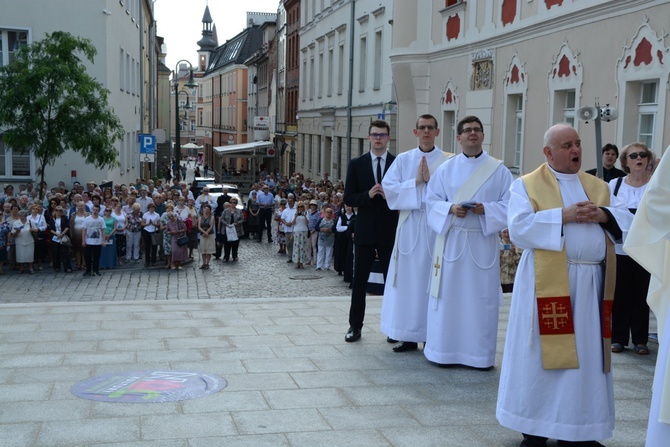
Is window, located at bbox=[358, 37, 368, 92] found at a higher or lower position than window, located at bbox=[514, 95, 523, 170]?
higher

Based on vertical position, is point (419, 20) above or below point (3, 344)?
above

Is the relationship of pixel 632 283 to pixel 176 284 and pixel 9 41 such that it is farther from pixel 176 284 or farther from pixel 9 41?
pixel 9 41

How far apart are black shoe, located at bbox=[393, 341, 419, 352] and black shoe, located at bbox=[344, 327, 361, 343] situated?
1.60 feet

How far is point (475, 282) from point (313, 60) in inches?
1625

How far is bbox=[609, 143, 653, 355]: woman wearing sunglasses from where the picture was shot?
8211 mm

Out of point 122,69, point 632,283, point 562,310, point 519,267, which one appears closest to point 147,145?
point 122,69

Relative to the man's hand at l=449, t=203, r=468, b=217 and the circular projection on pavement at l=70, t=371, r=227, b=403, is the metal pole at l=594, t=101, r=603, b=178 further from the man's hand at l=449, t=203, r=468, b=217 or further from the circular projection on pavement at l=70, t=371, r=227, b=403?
the circular projection on pavement at l=70, t=371, r=227, b=403

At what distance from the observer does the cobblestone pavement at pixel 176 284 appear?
52.3 ft

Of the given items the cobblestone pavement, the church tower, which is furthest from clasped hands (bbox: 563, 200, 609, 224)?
the church tower

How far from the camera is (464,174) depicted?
728 cm

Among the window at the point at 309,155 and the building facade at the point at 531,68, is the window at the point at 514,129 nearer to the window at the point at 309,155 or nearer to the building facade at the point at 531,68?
the building facade at the point at 531,68

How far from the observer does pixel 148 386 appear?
6.70 metres

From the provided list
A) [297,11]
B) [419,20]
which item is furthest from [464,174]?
[297,11]

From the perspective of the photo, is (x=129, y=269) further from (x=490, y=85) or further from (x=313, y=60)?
(x=313, y=60)
